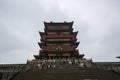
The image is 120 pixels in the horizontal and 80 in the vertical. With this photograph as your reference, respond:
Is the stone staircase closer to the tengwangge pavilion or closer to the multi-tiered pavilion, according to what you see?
the tengwangge pavilion

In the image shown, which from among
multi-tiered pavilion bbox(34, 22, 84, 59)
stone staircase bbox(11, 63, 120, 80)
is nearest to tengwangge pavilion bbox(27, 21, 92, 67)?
multi-tiered pavilion bbox(34, 22, 84, 59)

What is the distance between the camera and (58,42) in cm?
6334

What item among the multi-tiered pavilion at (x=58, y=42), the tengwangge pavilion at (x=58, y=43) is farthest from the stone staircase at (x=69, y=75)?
the multi-tiered pavilion at (x=58, y=42)

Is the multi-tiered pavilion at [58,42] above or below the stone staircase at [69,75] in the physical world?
above

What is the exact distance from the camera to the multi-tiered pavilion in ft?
196

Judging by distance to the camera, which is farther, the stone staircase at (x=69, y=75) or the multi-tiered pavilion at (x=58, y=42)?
the multi-tiered pavilion at (x=58, y=42)

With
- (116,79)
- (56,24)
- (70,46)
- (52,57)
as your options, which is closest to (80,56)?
(70,46)

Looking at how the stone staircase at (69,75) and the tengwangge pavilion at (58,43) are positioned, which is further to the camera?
the tengwangge pavilion at (58,43)

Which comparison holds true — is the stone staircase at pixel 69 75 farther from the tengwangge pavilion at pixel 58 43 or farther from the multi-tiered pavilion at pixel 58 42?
the multi-tiered pavilion at pixel 58 42

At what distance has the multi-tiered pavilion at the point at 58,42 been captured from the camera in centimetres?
5984

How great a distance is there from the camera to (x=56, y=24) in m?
67.5

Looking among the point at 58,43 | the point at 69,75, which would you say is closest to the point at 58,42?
the point at 58,43

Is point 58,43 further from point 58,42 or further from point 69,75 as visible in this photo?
point 69,75

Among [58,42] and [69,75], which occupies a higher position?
[58,42]
